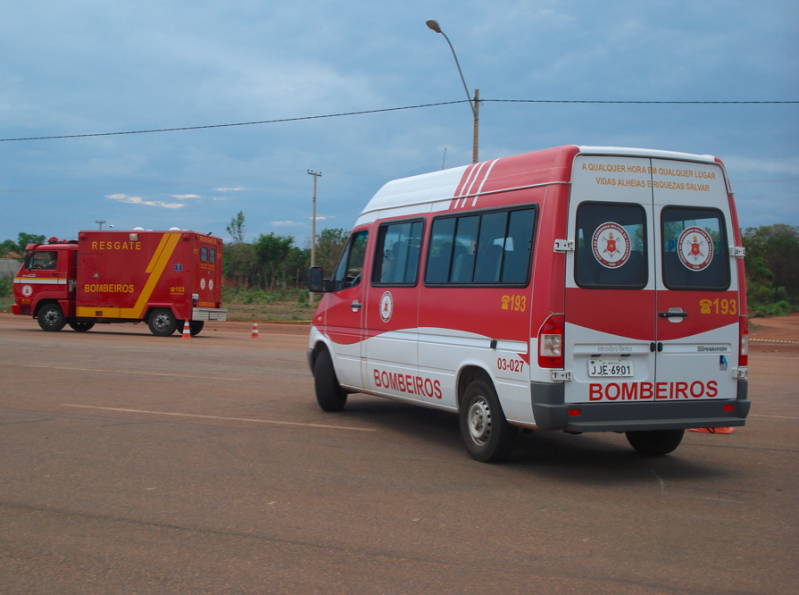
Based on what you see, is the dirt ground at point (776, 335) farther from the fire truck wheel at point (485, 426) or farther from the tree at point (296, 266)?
the tree at point (296, 266)

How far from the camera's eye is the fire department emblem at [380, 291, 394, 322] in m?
8.05

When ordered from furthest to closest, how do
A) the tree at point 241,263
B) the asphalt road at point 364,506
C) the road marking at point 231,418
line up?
the tree at point 241,263, the road marking at point 231,418, the asphalt road at point 364,506

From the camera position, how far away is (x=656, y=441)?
7.17 meters

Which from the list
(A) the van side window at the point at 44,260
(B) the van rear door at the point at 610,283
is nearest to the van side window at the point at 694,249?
(B) the van rear door at the point at 610,283

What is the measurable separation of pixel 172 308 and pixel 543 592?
2037cm

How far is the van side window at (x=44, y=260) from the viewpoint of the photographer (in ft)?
78.7

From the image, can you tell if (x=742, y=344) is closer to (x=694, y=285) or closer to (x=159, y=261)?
(x=694, y=285)

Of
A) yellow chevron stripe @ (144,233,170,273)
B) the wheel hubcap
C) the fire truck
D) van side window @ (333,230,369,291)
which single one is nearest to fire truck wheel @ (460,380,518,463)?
the wheel hubcap

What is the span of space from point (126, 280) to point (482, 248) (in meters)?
18.4

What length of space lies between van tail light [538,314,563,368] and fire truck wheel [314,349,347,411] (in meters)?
3.99

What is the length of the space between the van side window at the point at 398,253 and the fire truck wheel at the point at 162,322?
52.1 feet

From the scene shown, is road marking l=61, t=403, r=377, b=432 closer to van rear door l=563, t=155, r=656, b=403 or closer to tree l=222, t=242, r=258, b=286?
van rear door l=563, t=155, r=656, b=403

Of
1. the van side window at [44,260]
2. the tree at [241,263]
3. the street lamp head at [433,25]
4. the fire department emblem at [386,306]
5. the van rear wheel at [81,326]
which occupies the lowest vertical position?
the van rear wheel at [81,326]

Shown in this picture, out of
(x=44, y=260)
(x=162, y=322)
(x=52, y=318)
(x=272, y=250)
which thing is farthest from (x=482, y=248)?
(x=272, y=250)
